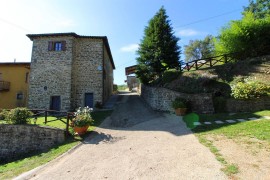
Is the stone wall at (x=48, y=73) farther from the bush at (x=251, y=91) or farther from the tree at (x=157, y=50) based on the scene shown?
the bush at (x=251, y=91)

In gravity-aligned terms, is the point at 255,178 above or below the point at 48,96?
below

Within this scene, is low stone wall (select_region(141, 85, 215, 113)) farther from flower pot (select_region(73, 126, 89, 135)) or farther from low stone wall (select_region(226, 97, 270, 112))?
flower pot (select_region(73, 126, 89, 135))

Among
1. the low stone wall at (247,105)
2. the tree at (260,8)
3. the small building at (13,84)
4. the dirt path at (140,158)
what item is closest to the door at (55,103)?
the small building at (13,84)

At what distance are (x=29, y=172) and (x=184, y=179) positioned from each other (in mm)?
5346

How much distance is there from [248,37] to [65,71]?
17091 millimetres

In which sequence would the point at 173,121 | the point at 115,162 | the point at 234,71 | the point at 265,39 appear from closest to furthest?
1. the point at 115,162
2. the point at 173,121
3. the point at 234,71
4. the point at 265,39

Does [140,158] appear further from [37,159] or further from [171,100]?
[171,100]

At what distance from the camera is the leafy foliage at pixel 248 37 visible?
17375 millimetres

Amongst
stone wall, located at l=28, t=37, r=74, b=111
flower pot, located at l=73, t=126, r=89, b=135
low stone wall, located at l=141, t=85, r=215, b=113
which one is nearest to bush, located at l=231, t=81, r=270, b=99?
low stone wall, located at l=141, t=85, r=215, b=113

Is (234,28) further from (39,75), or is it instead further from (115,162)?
(39,75)

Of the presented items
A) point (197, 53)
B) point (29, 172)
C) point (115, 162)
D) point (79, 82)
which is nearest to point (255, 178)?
point (115, 162)

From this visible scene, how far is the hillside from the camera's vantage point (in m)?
14.5

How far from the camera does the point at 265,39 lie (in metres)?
→ 17.7

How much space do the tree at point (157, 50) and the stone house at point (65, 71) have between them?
14.1 feet
